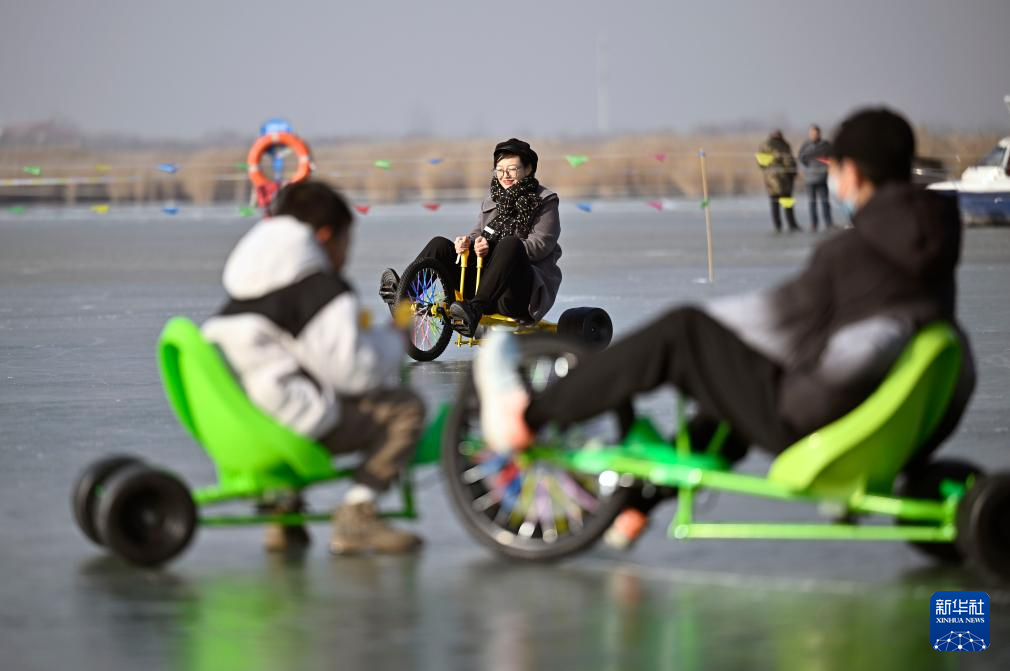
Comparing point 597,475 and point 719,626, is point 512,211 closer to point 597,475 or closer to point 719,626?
point 597,475

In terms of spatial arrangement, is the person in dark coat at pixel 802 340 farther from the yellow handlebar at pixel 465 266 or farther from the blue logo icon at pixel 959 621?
the yellow handlebar at pixel 465 266

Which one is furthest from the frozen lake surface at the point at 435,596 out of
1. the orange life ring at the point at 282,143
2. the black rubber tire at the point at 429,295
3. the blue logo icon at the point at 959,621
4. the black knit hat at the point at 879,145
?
the orange life ring at the point at 282,143

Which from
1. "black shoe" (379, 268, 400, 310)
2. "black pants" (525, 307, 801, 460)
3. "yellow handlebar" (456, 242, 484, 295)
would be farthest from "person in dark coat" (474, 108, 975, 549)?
"black shoe" (379, 268, 400, 310)

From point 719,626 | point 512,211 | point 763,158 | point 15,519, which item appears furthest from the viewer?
point 763,158

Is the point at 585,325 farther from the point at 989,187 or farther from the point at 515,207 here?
the point at 989,187

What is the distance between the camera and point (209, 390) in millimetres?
6074

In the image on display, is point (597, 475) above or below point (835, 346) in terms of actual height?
below

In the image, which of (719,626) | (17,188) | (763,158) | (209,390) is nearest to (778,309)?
(719,626)

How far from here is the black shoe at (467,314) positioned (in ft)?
38.9

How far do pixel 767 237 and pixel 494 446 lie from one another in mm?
23824

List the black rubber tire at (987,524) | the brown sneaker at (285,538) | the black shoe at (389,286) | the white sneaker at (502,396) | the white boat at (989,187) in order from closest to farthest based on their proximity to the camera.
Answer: the black rubber tire at (987,524) → the white sneaker at (502,396) → the brown sneaker at (285,538) → the black shoe at (389,286) → the white boat at (989,187)

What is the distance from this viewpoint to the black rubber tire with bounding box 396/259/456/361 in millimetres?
12180

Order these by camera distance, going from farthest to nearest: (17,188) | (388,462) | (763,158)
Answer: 1. (17,188)
2. (763,158)
3. (388,462)

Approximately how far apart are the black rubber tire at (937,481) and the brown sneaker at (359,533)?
1.61 metres
